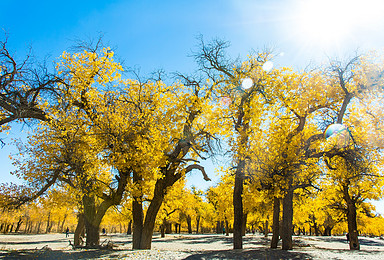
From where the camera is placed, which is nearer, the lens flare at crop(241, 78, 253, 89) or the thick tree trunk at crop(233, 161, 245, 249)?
the thick tree trunk at crop(233, 161, 245, 249)

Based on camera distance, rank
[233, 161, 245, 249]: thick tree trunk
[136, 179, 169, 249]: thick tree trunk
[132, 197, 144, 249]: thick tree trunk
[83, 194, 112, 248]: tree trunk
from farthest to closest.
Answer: [83, 194, 112, 248]: tree trunk, [132, 197, 144, 249]: thick tree trunk, [136, 179, 169, 249]: thick tree trunk, [233, 161, 245, 249]: thick tree trunk

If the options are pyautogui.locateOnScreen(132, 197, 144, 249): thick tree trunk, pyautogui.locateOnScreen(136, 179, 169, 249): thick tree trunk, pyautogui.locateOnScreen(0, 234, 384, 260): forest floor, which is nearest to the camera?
pyautogui.locateOnScreen(0, 234, 384, 260): forest floor

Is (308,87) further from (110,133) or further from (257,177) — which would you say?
(110,133)

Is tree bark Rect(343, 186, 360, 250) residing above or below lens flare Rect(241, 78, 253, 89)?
below

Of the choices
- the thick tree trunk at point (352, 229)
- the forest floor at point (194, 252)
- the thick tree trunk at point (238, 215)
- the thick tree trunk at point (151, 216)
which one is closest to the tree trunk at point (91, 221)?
the forest floor at point (194, 252)

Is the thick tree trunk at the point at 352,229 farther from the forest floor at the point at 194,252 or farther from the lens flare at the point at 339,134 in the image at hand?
the lens flare at the point at 339,134

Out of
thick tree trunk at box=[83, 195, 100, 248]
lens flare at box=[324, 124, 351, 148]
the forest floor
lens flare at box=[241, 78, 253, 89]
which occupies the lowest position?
the forest floor

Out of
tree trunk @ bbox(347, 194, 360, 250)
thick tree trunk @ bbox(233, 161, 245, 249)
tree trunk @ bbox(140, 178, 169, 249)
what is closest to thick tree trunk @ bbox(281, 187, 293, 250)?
thick tree trunk @ bbox(233, 161, 245, 249)

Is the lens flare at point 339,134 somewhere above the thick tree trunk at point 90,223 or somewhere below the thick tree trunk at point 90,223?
above

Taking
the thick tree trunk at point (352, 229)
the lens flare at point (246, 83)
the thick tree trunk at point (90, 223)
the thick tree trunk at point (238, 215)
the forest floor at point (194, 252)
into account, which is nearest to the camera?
the forest floor at point (194, 252)

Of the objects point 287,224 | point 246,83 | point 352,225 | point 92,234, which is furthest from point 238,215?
point 352,225

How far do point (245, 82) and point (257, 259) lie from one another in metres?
9.05

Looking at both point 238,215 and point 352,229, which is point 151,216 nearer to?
point 238,215

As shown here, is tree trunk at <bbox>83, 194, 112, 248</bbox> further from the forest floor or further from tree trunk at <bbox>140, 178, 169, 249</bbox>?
tree trunk at <bbox>140, 178, 169, 249</bbox>
